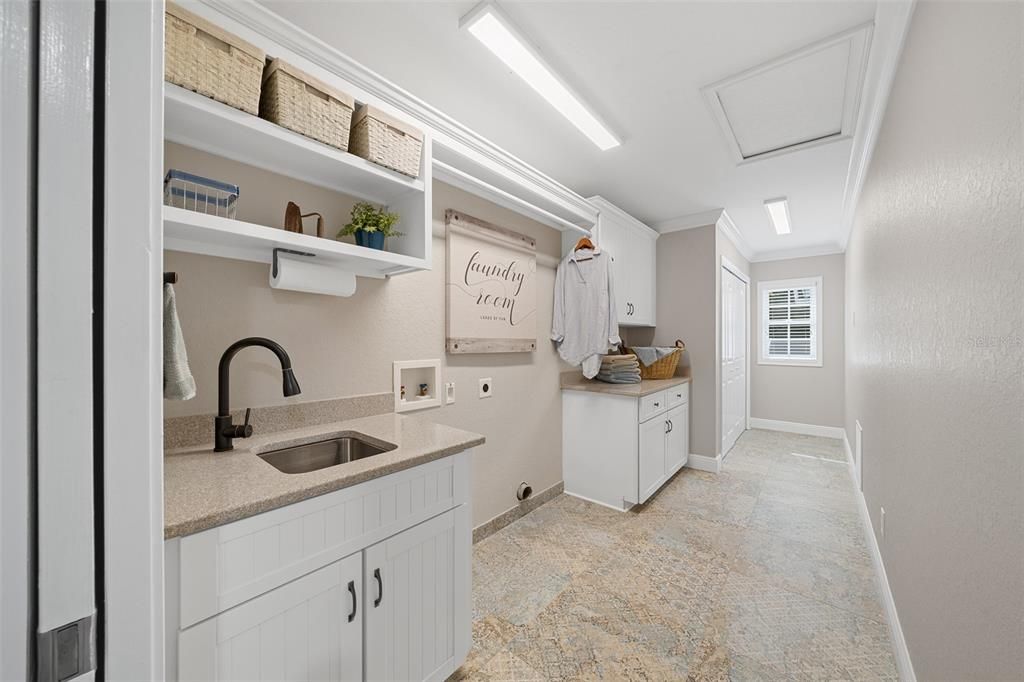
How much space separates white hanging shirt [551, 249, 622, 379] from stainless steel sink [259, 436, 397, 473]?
1.77m

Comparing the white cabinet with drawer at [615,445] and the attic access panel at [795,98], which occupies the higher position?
the attic access panel at [795,98]

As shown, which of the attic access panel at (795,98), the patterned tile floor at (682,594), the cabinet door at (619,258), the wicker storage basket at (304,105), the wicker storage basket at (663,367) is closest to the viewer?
the wicker storage basket at (304,105)

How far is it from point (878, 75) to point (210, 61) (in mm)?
2583

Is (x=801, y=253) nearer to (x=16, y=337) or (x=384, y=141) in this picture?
(x=384, y=141)

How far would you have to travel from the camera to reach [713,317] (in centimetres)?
377

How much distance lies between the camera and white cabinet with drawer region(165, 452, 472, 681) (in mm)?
914

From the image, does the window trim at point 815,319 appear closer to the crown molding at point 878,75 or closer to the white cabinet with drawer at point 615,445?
the crown molding at point 878,75

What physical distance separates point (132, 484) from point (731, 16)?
6.88 ft

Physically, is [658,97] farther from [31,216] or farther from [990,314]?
[31,216]

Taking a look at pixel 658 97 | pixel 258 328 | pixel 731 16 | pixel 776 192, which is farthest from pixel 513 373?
pixel 776 192

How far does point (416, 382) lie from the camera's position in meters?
2.17

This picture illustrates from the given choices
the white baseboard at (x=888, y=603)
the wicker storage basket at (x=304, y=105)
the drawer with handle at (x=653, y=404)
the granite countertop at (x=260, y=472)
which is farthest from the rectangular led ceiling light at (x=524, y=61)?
the white baseboard at (x=888, y=603)

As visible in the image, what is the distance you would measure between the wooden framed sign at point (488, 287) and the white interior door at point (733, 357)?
7.60 ft

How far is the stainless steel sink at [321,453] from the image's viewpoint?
1511 mm
